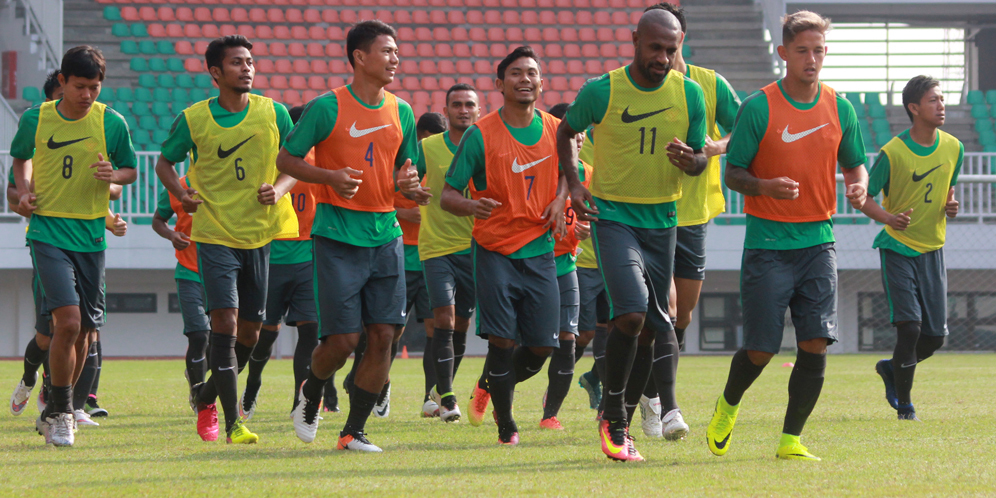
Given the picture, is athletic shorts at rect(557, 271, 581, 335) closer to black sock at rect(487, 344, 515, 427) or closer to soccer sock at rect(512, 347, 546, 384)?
soccer sock at rect(512, 347, 546, 384)

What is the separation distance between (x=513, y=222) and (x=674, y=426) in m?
1.38

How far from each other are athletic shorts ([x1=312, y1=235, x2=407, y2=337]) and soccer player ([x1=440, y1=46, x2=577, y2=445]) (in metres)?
0.46

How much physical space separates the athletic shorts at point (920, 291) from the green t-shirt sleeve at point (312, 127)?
407cm

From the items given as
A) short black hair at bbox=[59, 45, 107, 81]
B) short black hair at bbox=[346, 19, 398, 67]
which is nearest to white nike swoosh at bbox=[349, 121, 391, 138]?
short black hair at bbox=[346, 19, 398, 67]

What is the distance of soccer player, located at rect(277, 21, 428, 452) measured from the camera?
5.52 m

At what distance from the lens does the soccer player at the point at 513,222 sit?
5.80 metres

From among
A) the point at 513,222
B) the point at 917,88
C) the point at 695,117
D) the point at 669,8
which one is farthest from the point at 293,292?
the point at 917,88

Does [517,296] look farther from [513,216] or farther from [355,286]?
[355,286]

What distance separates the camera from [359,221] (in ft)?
18.2

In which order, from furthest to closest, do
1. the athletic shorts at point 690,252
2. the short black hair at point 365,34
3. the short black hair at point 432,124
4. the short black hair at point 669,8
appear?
1. the short black hair at point 432,124
2. the athletic shorts at point 690,252
3. the short black hair at point 365,34
4. the short black hair at point 669,8

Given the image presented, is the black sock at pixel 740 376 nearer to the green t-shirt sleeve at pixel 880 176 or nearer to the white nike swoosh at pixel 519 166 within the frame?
the white nike swoosh at pixel 519 166

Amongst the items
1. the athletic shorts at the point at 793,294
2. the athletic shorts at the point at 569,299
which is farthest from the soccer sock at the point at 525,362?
the athletic shorts at the point at 793,294

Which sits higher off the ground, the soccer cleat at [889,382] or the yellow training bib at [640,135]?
the yellow training bib at [640,135]

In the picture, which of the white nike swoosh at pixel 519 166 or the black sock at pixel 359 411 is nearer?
the black sock at pixel 359 411
